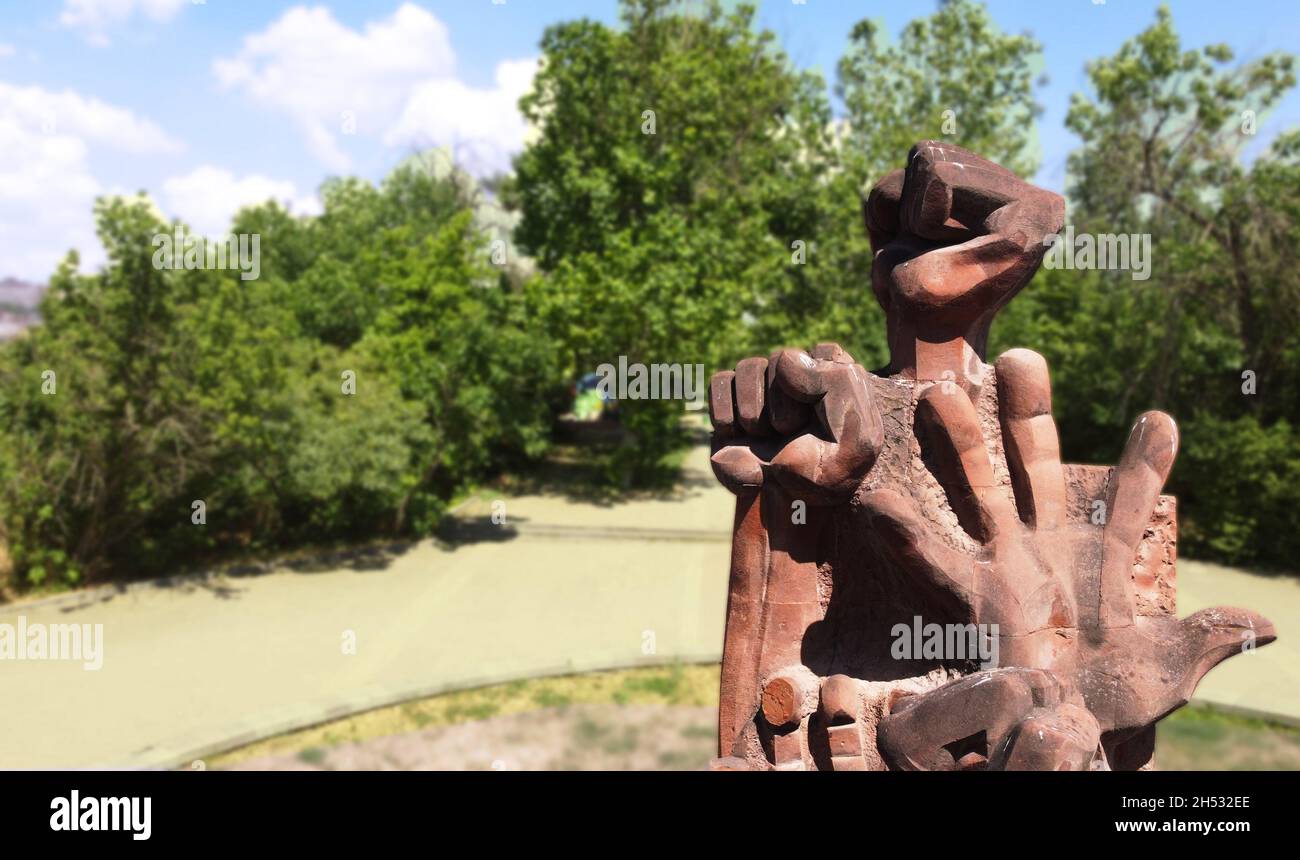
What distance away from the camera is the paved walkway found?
38.4 feet

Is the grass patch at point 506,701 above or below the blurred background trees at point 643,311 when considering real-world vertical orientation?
below

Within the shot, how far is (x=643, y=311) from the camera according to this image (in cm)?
2212

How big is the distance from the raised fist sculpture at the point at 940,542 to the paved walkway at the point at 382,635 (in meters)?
7.76

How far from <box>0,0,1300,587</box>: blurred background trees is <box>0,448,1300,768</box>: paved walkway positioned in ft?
5.79

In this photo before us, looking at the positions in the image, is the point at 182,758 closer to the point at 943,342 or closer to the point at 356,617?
the point at 356,617

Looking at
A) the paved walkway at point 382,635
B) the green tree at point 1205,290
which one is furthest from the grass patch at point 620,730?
the green tree at point 1205,290

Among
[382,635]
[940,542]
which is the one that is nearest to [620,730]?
[382,635]

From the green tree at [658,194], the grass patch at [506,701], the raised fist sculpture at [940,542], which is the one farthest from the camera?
the green tree at [658,194]

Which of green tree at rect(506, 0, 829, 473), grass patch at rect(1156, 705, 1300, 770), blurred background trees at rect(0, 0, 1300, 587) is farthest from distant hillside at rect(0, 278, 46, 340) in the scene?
grass patch at rect(1156, 705, 1300, 770)

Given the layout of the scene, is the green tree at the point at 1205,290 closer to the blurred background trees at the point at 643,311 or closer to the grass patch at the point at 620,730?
the blurred background trees at the point at 643,311

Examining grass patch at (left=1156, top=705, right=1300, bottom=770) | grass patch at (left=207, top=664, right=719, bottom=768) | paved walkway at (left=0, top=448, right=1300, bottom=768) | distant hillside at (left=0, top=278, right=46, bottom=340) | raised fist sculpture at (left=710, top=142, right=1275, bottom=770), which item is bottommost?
grass patch at (left=1156, top=705, right=1300, bottom=770)

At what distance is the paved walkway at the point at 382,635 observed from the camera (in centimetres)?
1172

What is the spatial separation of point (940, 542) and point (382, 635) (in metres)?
11.2

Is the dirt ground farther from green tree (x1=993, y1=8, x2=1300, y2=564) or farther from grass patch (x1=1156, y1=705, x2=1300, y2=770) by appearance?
green tree (x1=993, y1=8, x2=1300, y2=564)
